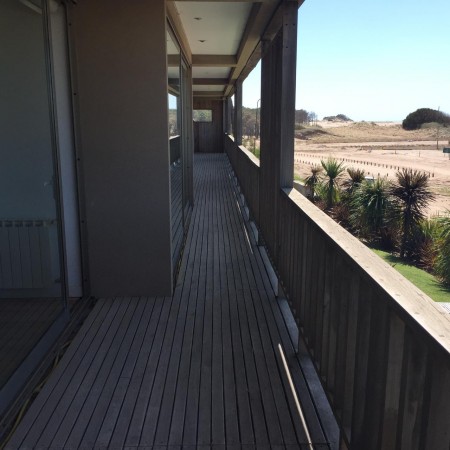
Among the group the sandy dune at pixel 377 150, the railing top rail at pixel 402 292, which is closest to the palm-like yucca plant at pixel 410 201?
the sandy dune at pixel 377 150

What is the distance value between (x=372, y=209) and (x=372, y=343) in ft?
28.8

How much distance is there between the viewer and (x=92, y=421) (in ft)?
7.18

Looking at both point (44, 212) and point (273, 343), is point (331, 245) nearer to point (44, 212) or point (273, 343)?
point (273, 343)

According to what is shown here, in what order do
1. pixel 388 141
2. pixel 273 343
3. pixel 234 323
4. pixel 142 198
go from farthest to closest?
pixel 388 141 → pixel 142 198 → pixel 234 323 → pixel 273 343

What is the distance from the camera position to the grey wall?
3.45 metres

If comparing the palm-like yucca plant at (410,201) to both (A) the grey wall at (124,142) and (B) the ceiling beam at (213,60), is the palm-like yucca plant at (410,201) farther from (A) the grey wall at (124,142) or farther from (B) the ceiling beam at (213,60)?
(A) the grey wall at (124,142)

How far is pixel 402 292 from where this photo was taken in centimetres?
133

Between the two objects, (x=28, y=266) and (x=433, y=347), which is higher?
(x=433, y=347)

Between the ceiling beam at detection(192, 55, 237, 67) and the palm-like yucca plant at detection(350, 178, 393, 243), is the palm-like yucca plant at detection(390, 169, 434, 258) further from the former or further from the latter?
the ceiling beam at detection(192, 55, 237, 67)

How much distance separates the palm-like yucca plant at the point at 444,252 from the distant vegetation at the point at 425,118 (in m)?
1.57

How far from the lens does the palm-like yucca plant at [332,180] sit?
37.9 ft

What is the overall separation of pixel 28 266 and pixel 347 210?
30.5ft

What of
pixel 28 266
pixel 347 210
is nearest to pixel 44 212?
pixel 28 266

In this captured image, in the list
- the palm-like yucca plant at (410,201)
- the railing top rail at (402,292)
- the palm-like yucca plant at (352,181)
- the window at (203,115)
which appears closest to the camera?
the railing top rail at (402,292)
